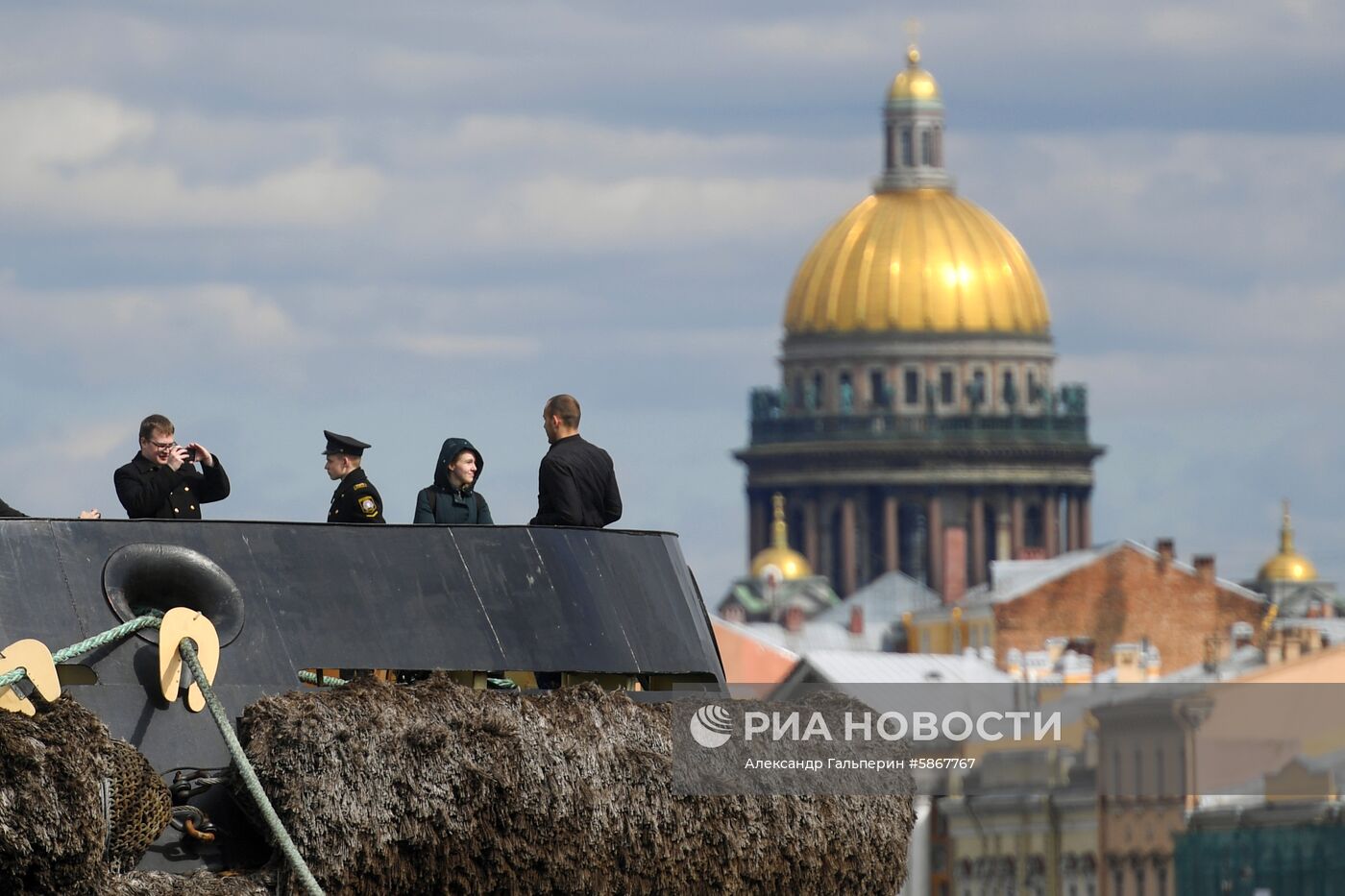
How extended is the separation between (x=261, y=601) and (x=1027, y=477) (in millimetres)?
137243

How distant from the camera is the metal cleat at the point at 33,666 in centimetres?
972

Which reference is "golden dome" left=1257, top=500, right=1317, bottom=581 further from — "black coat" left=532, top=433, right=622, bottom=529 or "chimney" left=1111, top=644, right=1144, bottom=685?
"black coat" left=532, top=433, right=622, bottom=529

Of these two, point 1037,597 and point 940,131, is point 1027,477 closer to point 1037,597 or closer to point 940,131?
point 940,131

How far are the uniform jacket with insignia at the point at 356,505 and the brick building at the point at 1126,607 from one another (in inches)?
3378

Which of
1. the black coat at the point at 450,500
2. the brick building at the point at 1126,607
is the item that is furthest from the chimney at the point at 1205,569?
the black coat at the point at 450,500

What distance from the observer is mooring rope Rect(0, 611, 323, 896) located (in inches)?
386

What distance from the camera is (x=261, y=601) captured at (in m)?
10.7

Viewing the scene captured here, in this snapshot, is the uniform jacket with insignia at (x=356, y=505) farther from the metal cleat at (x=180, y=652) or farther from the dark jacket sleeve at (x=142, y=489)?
the metal cleat at (x=180, y=652)

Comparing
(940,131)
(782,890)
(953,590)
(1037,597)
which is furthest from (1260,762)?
(940,131)

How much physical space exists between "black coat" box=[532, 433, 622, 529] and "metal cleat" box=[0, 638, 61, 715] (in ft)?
6.61

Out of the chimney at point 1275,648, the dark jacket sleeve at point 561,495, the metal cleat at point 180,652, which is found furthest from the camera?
the chimney at point 1275,648

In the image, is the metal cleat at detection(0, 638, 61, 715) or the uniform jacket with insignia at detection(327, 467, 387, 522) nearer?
the metal cleat at detection(0, 638, 61, 715)

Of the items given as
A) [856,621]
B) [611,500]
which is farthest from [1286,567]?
[611,500]

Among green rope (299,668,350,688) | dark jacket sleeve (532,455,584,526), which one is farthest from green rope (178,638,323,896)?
dark jacket sleeve (532,455,584,526)
